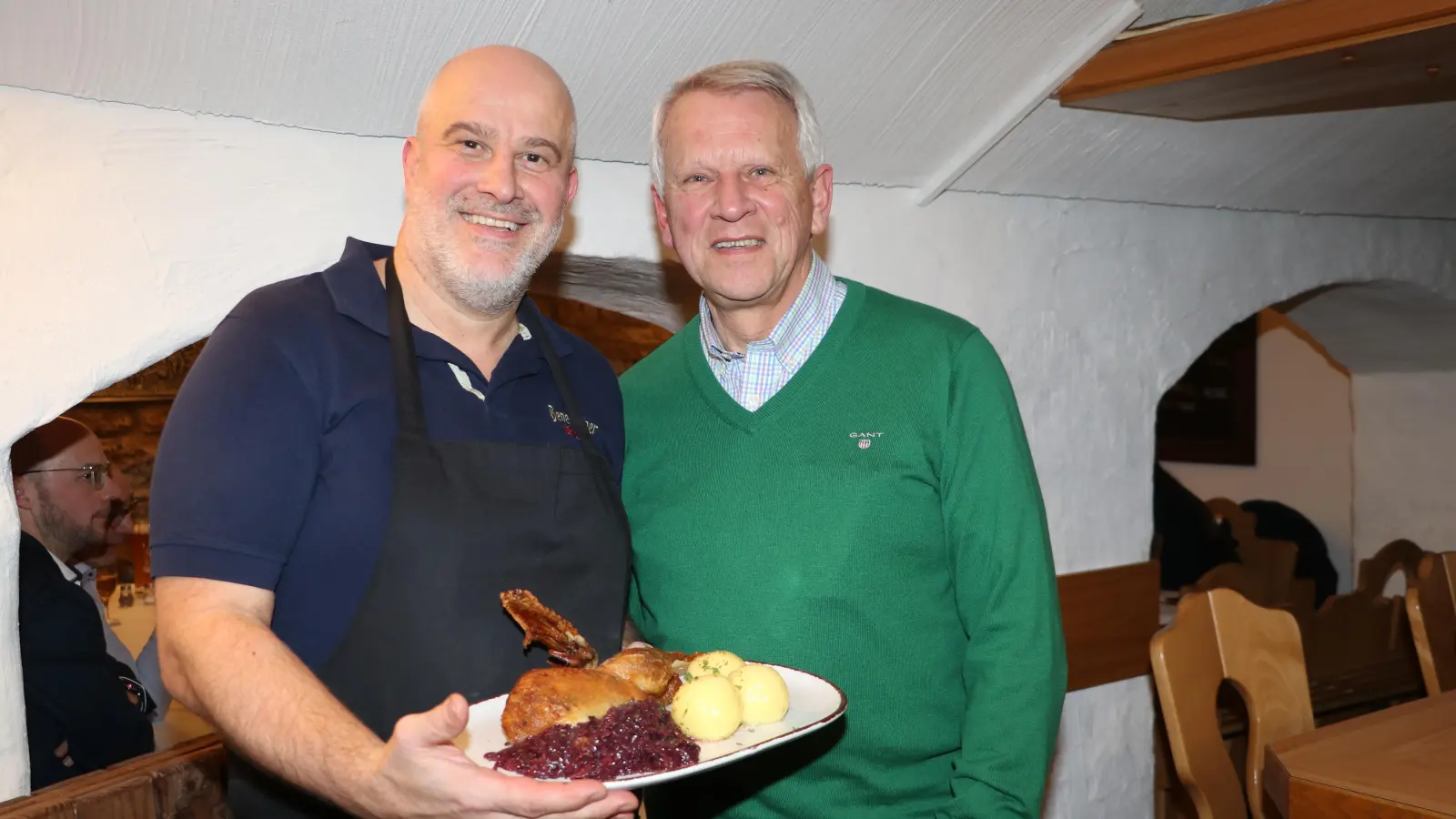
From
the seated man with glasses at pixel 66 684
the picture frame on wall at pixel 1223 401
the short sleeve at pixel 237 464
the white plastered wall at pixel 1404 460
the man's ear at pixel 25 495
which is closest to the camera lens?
the short sleeve at pixel 237 464

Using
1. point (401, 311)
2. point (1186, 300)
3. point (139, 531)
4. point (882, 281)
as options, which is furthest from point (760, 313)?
point (139, 531)

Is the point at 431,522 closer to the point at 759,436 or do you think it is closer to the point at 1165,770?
the point at 759,436

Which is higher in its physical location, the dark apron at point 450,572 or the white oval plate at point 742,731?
the dark apron at point 450,572

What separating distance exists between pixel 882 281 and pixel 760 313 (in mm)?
1157

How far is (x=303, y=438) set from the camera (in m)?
1.48

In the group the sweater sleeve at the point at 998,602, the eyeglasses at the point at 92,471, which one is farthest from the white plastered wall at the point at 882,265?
the eyeglasses at the point at 92,471

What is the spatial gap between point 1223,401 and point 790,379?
5313 millimetres

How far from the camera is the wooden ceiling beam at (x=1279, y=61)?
7.93 feet

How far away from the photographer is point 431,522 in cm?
154

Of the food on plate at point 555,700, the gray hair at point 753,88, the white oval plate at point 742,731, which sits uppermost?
the gray hair at point 753,88

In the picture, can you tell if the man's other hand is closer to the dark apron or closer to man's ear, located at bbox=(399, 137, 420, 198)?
the dark apron

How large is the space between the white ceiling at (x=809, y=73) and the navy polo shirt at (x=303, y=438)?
44 centimetres

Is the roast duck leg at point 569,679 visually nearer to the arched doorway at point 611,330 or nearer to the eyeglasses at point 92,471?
the eyeglasses at point 92,471

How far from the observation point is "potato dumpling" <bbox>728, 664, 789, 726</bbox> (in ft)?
4.83
